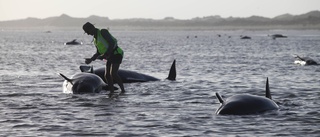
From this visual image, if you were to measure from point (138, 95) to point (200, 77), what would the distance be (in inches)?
330

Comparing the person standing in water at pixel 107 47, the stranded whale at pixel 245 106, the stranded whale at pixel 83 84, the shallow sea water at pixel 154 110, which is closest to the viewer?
the shallow sea water at pixel 154 110

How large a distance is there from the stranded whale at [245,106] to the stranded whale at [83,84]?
17.7 feet

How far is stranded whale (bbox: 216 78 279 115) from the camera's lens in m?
15.6

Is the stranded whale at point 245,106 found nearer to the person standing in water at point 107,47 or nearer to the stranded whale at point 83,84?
the person standing in water at point 107,47

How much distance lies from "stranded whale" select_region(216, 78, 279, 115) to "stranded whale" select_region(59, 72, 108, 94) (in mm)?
5398

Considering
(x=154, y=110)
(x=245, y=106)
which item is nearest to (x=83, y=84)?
(x=154, y=110)

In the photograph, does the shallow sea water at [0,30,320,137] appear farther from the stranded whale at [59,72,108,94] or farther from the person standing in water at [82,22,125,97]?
the person standing in water at [82,22,125,97]

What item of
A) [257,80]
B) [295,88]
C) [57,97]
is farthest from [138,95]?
[257,80]

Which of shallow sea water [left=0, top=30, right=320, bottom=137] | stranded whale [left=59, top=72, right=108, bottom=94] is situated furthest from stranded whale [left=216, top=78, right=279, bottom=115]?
stranded whale [left=59, top=72, right=108, bottom=94]

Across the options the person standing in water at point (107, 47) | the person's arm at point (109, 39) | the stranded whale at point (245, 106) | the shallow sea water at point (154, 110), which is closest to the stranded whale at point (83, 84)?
the shallow sea water at point (154, 110)

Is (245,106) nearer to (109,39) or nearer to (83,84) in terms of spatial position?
(109,39)

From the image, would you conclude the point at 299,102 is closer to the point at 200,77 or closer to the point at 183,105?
the point at 183,105

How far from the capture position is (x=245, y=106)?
15750 millimetres

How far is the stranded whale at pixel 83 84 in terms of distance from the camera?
66.1ft
